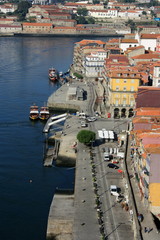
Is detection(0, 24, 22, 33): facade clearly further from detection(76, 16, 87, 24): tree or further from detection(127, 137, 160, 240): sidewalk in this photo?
detection(127, 137, 160, 240): sidewalk

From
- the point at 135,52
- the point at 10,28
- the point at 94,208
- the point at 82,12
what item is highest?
the point at 135,52

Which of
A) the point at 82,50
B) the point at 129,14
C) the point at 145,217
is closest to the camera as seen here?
the point at 145,217

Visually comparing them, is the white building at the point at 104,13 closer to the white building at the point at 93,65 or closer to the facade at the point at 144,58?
the white building at the point at 93,65

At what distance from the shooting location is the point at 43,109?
164 feet

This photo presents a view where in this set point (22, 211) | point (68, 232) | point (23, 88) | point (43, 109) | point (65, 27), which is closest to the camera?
point (68, 232)

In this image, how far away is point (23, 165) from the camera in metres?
36.3

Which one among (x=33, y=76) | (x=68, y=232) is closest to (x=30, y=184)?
(x=68, y=232)

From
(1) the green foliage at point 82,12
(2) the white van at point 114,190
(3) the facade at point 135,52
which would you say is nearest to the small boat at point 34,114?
(2) the white van at point 114,190

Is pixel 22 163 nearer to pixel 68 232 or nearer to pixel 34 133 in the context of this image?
pixel 34 133

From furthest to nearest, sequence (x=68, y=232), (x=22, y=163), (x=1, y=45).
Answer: (x=1, y=45), (x=22, y=163), (x=68, y=232)

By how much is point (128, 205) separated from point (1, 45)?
101m

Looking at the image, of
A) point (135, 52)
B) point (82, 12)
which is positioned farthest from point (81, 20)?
point (135, 52)

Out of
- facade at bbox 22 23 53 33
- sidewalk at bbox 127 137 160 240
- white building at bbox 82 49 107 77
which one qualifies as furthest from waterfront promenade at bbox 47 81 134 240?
facade at bbox 22 23 53 33

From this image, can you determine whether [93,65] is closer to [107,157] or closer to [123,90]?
[123,90]
